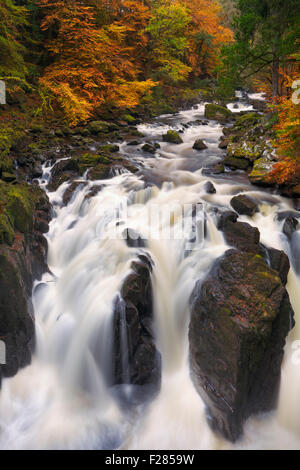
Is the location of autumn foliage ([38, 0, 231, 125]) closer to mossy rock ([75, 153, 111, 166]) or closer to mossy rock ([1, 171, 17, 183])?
mossy rock ([75, 153, 111, 166])

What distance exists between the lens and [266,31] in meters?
8.85

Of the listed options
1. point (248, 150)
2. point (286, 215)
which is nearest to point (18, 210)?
point (286, 215)

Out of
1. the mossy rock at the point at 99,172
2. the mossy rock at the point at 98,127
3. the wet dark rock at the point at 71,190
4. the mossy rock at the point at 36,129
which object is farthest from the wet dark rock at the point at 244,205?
the mossy rock at the point at 36,129

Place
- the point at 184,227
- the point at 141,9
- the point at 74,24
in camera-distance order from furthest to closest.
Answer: the point at 141,9
the point at 74,24
the point at 184,227

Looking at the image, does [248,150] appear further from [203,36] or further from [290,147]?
[203,36]

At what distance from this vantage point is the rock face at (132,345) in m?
4.40

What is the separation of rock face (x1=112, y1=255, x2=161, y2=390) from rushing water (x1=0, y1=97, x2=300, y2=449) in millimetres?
155

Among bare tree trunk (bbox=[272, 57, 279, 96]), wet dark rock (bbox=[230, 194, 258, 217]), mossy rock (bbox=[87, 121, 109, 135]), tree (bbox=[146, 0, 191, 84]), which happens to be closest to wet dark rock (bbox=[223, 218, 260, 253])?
wet dark rock (bbox=[230, 194, 258, 217])

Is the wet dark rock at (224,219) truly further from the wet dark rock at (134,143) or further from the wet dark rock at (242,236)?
the wet dark rock at (134,143)

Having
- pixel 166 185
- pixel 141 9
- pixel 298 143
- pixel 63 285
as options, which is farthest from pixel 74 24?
pixel 63 285

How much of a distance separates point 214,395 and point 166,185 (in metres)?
5.81

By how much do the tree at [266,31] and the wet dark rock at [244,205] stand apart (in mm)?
5068

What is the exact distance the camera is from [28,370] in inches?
176

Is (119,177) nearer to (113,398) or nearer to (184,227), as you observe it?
(184,227)
